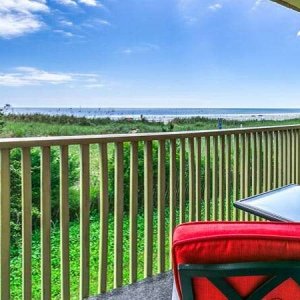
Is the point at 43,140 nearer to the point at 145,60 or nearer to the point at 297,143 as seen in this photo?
the point at 297,143

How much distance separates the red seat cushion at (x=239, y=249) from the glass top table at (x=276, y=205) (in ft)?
3.75

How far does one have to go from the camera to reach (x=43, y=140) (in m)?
2.18

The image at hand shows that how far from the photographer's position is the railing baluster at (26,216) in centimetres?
214

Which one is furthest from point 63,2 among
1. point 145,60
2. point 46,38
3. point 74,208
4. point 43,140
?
point 43,140

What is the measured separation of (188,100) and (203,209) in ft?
80.7

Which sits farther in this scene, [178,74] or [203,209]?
[178,74]

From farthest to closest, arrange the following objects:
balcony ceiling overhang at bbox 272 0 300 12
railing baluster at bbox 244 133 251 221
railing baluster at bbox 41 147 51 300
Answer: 1. balcony ceiling overhang at bbox 272 0 300 12
2. railing baluster at bbox 244 133 251 221
3. railing baluster at bbox 41 147 51 300

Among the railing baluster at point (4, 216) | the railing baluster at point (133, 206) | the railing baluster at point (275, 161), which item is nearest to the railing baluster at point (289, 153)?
the railing baluster at point (275, 161)

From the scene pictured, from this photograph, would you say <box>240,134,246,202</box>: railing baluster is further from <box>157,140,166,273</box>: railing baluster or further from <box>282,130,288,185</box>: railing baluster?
<box>157,140,166,273</box>: railing baluster

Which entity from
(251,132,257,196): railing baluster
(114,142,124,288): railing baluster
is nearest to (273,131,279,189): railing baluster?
(251,132,257,196): railing baluster

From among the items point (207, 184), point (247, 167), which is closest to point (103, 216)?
point (207, 184)

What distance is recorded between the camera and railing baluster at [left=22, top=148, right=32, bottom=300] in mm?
2145

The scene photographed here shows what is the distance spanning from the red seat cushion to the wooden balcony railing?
1.49m

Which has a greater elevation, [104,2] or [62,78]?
[104,2]
